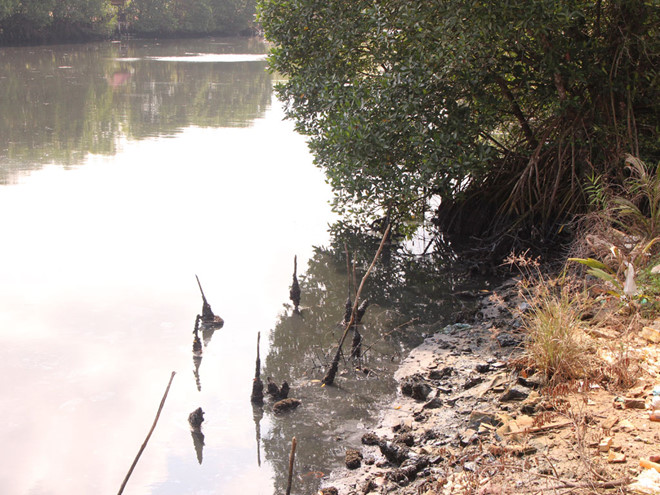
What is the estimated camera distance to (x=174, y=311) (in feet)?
24.5

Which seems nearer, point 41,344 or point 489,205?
point 41,344

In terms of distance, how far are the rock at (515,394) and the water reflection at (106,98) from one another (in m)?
10.0

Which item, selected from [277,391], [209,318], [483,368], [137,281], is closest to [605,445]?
[483,368]

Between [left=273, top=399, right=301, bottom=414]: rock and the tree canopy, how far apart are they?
3.70 m

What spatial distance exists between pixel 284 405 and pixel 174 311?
2444mm

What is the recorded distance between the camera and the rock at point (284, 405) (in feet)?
18.0

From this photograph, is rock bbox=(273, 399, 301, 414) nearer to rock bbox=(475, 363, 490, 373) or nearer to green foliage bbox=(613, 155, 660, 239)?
rock bbox=(475, 363, 490, 373)

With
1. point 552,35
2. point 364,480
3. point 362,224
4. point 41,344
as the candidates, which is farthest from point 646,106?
point 41,344

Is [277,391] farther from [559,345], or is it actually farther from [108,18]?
[108,18]

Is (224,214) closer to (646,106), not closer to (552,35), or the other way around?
(552,35)

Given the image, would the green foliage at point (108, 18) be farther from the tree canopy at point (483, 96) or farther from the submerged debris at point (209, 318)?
the submerged debris at point (209, 318)

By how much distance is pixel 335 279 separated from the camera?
8.57 metres

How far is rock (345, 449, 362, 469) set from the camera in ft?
15.5

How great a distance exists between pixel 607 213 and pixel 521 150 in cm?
273
